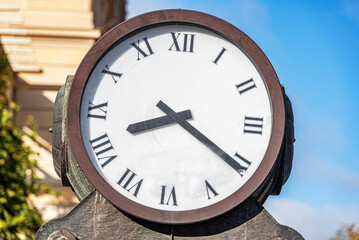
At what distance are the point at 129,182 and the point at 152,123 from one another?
0.80 feet

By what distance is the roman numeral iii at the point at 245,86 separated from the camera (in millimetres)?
3258

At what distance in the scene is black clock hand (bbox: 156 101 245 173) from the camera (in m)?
3.17

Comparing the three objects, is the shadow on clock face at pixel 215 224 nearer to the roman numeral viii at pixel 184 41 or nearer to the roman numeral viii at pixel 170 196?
the roman numeral viii at pixel 170 196

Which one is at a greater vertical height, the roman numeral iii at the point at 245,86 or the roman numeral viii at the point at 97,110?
the roman numeral iii at the point at 245,86

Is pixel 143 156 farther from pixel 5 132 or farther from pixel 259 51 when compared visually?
pixel 5 132

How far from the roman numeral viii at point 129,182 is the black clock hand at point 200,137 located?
0.27 metres

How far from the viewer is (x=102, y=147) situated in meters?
3.16

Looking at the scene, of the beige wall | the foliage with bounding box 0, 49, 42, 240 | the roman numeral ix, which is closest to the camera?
the roman numeral ix

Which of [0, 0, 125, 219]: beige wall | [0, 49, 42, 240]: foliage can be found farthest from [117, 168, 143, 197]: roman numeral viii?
[0, 0, 125, 219]: beige wall

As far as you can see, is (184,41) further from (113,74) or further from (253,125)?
(253,125)

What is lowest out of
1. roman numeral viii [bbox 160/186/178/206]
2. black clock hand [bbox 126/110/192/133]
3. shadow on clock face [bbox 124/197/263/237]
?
shadow on clock face [bbox 124/197/263/237]

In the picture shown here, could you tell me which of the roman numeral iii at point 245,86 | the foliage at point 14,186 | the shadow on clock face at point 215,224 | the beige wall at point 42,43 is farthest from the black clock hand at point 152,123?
the beige wall at point 42,43

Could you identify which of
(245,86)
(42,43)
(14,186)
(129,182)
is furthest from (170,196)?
(42,43)

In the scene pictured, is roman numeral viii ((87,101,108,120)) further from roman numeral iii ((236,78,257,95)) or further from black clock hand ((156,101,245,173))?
roman numeral iii ((236,78,257,95))
